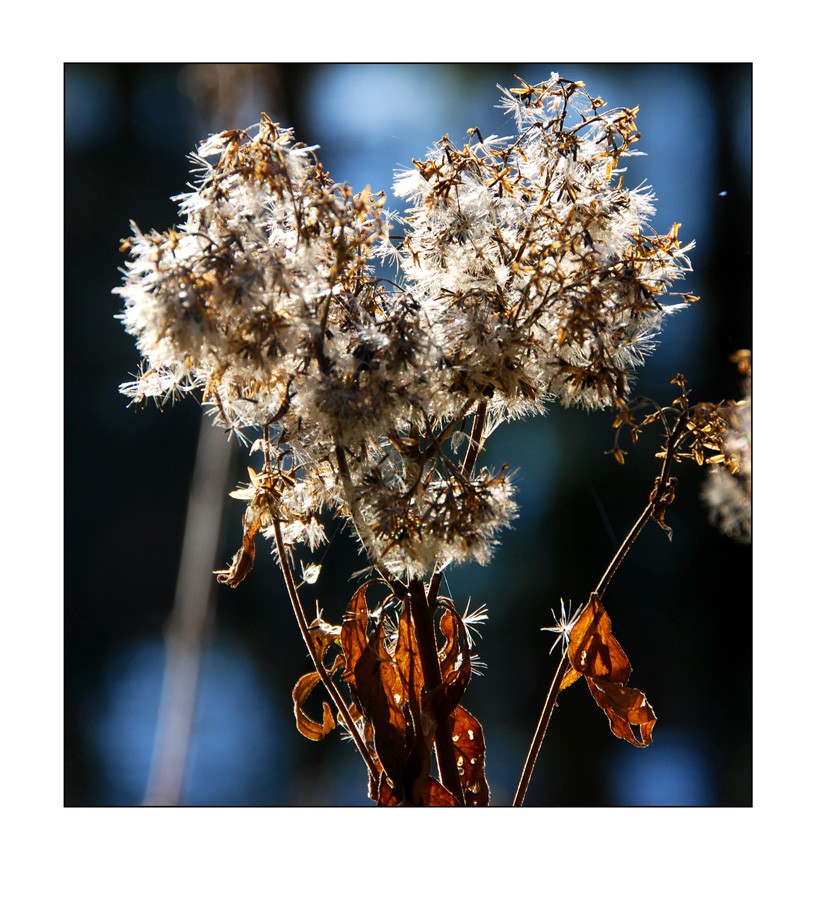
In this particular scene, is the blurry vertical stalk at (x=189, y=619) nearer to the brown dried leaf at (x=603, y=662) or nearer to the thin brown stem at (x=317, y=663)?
the thin brown stem at (x=317, y=663)

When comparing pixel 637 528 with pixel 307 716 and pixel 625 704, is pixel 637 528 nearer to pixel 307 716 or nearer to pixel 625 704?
pixel 625 704

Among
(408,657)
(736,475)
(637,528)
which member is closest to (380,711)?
(408,657)

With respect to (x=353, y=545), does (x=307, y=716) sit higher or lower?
lower

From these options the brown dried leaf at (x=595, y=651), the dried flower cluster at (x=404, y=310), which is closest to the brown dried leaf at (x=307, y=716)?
the dried flower cluster at (x=404, y=310)

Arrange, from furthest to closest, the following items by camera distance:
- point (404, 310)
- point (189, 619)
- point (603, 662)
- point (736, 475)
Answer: point (189, 619) → point (736, 475) → point (603, 662) → point (404, 310)

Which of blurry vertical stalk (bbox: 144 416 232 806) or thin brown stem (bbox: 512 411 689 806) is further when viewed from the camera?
blurry vertical stalk (bbox: 144 416 232 806)

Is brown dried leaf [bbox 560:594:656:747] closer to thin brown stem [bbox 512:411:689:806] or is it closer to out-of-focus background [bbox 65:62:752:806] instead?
thin brown stem [bbox 512:411:689:806]

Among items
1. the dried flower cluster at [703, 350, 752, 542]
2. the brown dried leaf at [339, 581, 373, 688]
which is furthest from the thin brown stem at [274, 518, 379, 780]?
the dried flower cluster at [703, 350, 752, 542]
